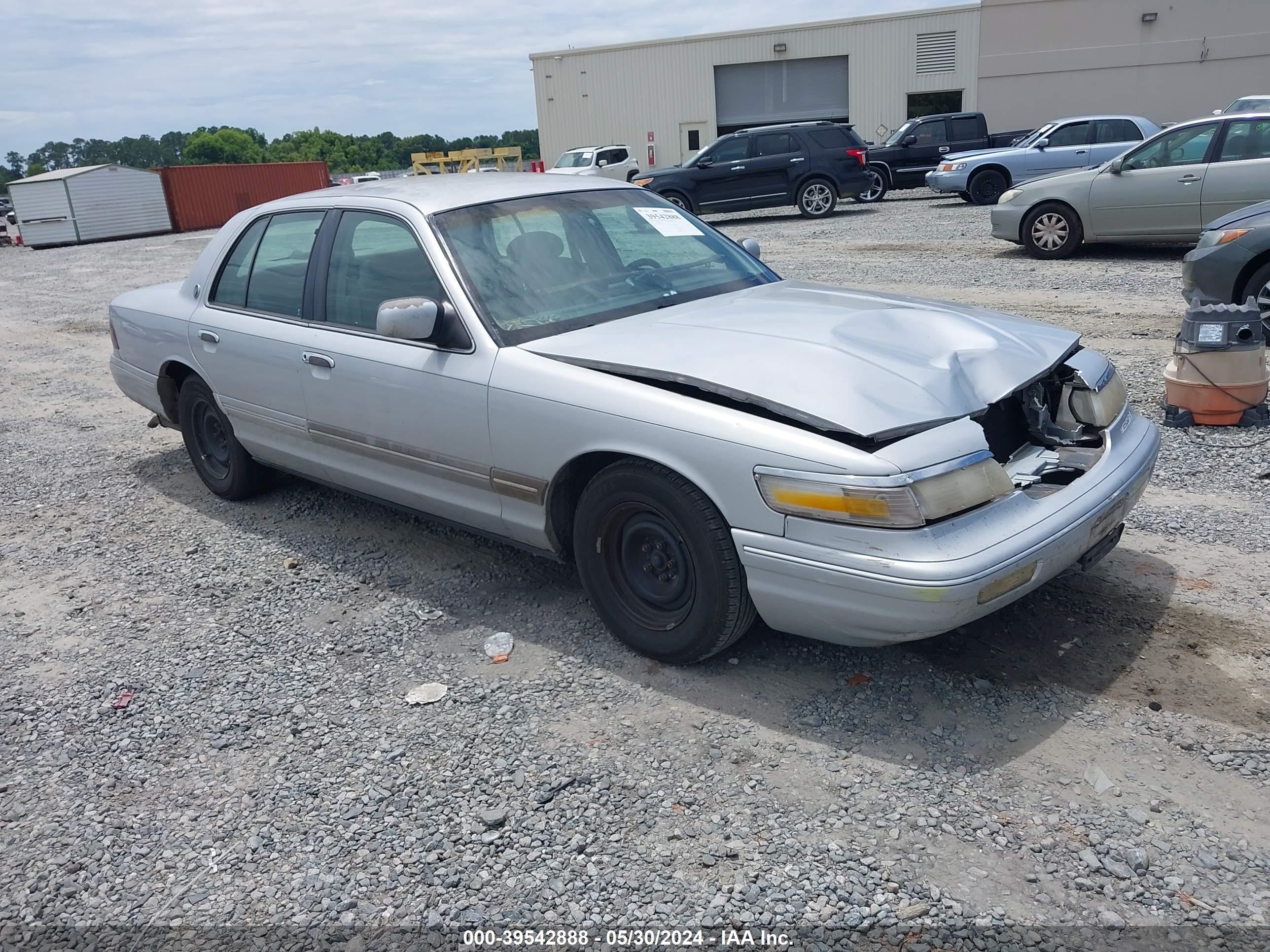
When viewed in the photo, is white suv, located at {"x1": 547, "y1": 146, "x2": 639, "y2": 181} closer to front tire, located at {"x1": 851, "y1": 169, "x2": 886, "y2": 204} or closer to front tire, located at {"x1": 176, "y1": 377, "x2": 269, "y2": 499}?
front tire, located at {"x1": 851, "y1": 169, "x2": 886, "y2": 204}

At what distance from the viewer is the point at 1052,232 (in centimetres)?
1202

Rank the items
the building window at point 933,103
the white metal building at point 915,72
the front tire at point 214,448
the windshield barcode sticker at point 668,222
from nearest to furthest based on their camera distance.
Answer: the windshield barcode sticker at point 668,222, the front tire at point 214,448, the white metal building at point 915,72, the building window at point 933,103

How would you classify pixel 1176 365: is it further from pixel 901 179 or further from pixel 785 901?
pixel 901 179

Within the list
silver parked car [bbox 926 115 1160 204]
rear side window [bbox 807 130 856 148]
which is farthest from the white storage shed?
silver parked car [bbox 926 115 1160 204]

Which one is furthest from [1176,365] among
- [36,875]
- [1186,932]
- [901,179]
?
[901,179]

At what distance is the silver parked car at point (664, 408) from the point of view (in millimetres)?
3043

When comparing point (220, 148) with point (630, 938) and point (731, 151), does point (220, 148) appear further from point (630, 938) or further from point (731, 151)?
point (630, 938)

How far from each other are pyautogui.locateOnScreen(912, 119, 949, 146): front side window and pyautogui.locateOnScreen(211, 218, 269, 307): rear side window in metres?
20.2

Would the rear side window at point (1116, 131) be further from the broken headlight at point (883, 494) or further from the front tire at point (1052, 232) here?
the broken headlight at point (883, 494)

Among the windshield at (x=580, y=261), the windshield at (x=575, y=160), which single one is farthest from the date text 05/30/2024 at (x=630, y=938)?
the windshield at (x=575, y=160)

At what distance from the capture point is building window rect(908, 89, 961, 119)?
3381 cm

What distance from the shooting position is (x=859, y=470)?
9.68ft

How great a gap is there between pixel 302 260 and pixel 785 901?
3.61 m

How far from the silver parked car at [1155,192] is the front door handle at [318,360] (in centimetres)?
983
